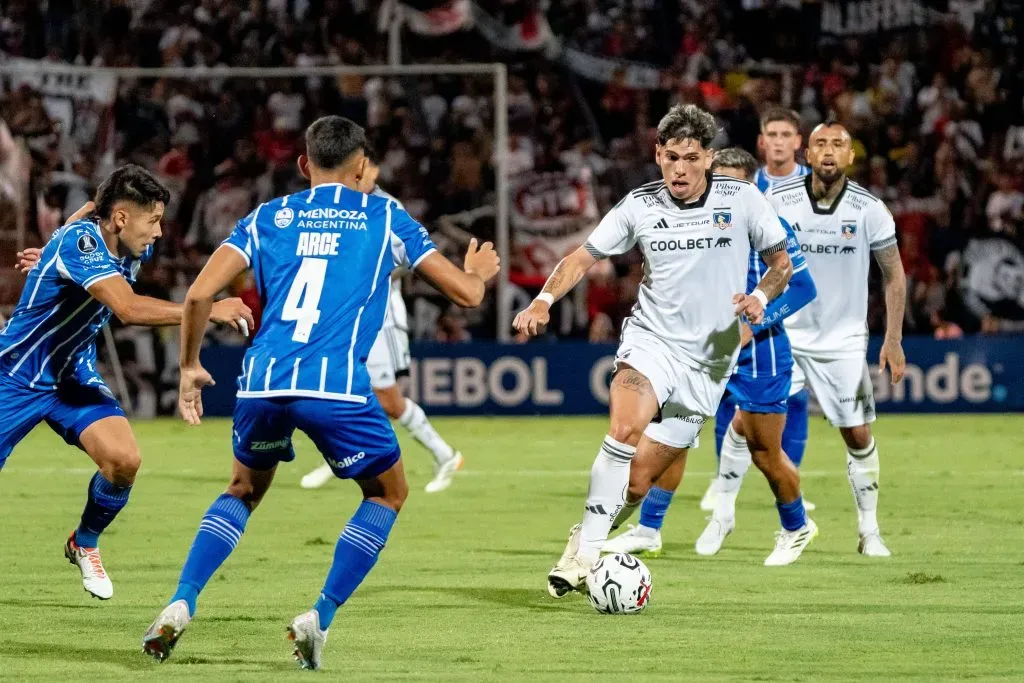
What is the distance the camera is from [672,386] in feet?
26.3

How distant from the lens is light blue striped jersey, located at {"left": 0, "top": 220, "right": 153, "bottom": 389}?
7434mm

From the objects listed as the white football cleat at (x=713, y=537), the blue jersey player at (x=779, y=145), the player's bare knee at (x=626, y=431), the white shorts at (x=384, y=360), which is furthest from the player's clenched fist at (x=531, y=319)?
the white shorts at (x=384, y=360)

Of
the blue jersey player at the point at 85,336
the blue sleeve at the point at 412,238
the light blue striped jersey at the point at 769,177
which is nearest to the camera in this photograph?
the blue sleeve at the point at 412,238

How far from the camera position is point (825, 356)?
31.8 ft

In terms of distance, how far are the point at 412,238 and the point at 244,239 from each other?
1.95 feet

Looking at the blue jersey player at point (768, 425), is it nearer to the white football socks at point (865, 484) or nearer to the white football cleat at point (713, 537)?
the white football cleat at point (713, 537)

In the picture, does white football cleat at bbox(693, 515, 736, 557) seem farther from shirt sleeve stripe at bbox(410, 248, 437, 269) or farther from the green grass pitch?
shirt sleeve stripe at bbox(410, 248, 437, 269)

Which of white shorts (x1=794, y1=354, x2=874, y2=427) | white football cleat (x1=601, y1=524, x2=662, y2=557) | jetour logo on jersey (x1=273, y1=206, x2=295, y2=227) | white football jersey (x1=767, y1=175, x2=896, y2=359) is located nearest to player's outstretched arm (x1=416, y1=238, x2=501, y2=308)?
jetour logo on jersey (x1=273, y1=206, x2=295, y2=227)

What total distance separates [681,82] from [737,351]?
14215 mm

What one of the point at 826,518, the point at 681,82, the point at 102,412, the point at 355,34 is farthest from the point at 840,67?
the point at 102,412

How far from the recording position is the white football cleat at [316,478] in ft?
43.2

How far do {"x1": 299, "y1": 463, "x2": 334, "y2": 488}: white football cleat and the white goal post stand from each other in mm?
5271

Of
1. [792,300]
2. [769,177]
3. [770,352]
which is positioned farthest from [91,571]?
[769,177]

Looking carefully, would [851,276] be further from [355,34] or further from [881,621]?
[355,34]
